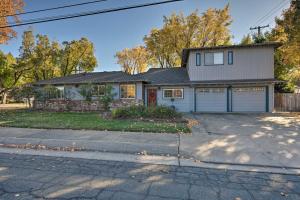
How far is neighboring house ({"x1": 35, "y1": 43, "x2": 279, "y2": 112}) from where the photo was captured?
648 inches

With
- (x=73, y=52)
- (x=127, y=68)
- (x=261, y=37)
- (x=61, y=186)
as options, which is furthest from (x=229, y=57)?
(x=127, y=68)

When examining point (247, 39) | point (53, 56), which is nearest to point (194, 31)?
point (247, 39)

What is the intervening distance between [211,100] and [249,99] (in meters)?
3.20

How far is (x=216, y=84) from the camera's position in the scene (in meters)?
16.7

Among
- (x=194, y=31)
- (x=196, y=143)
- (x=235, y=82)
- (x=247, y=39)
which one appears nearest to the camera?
(x=196, y=143)

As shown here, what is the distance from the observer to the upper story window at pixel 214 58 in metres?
16.9

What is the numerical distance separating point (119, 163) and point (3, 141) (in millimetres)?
5380

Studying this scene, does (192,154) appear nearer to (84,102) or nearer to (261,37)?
(84,102)

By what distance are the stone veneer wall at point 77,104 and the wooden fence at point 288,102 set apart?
45.8 ft

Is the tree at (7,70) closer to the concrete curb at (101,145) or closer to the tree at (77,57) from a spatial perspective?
the tree at (77,57)

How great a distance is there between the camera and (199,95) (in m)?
17.7

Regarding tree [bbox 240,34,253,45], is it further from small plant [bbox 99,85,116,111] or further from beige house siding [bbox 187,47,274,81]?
small plant [bbox 99,85,116,111]

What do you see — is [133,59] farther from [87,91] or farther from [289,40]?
[289,40]

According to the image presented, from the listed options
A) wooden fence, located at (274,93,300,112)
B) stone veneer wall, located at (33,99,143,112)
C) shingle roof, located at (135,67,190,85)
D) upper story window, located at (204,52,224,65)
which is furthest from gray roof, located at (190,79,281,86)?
stone veneer wall, located at (33,99,143,112)
